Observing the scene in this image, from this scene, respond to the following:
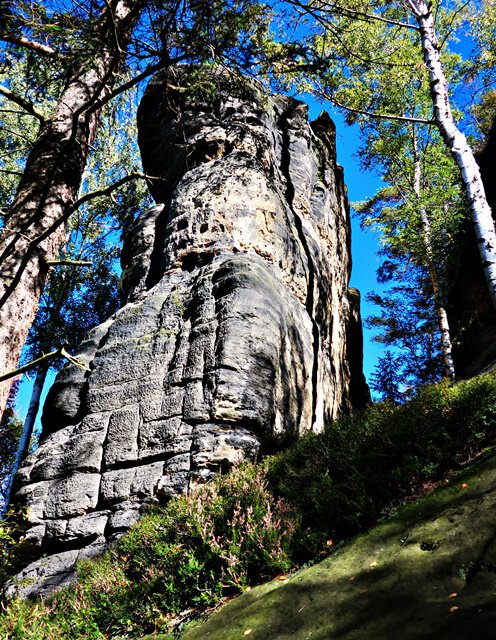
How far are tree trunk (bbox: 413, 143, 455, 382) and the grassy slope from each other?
11047 mm

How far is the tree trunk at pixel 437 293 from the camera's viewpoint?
48.8 ft

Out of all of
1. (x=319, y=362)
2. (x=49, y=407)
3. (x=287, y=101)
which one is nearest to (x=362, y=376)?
(x=319, y=362)

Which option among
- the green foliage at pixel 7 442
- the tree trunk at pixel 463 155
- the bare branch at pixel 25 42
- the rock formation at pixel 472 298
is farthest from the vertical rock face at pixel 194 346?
the green foliage at pixel 7 442

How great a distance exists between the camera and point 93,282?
23.9 metres

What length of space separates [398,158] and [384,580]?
20.4 metres

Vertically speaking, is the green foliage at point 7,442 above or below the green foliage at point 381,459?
above

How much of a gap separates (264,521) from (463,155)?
20.7 ft

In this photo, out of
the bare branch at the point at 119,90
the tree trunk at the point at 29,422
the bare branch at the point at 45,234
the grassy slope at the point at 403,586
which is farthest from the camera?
the tree trunk at the point at 29,422

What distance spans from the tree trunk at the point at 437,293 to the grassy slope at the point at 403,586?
36.2ft

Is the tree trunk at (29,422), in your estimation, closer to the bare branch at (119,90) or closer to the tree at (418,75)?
the tree at (418,75)

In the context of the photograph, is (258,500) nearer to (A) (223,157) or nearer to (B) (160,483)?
(B) (160,483)

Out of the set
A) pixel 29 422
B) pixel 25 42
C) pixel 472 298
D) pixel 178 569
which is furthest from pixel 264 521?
pixel 472 298

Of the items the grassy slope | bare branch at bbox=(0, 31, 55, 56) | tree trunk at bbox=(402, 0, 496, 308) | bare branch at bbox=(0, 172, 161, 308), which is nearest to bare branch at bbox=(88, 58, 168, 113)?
bare branch at bbox=(0, 31, 55, 56)

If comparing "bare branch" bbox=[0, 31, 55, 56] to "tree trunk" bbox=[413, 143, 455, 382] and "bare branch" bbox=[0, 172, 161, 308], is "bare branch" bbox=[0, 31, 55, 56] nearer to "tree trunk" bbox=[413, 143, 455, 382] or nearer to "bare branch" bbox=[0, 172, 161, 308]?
"bare branch" bbox=[0, 172, 161, 308]
